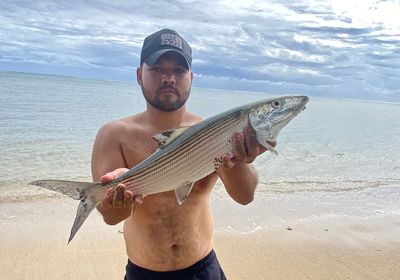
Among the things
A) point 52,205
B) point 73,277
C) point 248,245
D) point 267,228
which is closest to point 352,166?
point 267,228

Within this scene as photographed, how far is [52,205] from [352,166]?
30.9ft

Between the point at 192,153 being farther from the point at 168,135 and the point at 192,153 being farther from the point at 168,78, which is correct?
the point at 168,78

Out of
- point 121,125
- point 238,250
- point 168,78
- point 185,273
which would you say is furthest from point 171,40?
point 238,250

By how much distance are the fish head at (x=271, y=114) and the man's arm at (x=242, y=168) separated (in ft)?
0.18

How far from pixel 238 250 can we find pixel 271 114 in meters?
3.72

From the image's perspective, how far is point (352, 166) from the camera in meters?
13.8

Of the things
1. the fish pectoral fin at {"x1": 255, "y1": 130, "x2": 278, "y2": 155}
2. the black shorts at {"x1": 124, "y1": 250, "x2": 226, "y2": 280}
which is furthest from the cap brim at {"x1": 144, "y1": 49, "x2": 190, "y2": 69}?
the black shorts at {"x1": 124, "y1": 250, "x2": 226, "y2": 280}

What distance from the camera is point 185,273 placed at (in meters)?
3.26

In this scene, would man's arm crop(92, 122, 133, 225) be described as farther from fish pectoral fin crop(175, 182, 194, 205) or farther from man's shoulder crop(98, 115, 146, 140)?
fish pectoral fin crop(175, 182, 194, 205)

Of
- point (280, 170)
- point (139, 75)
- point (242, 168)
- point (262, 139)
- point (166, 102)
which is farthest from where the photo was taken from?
point (280, 170)

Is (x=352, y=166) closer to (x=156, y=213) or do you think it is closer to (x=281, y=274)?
(x=281, y=274)

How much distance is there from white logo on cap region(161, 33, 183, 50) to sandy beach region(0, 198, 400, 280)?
10.0 ft

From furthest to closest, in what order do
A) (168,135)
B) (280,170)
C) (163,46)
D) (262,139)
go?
(280,170) → (163,46) → (168,135) → (262,139)

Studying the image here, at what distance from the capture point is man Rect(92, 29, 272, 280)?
128 inches
